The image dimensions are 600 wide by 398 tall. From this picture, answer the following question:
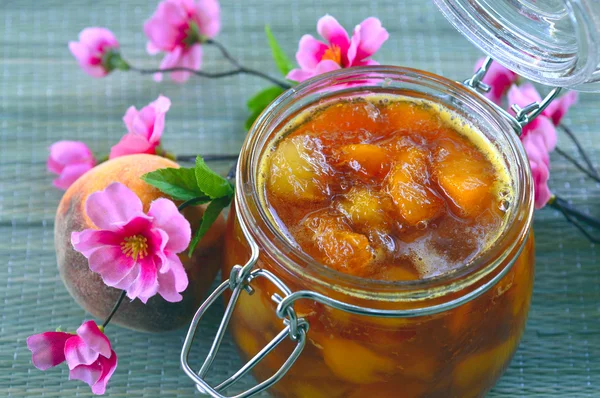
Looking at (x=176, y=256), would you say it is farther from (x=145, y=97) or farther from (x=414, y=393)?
(x=145, y=97)

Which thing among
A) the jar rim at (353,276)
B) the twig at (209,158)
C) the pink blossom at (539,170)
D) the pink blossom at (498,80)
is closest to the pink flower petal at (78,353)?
the jar rim at (353,276)

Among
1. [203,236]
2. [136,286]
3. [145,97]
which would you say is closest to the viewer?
[136,286]

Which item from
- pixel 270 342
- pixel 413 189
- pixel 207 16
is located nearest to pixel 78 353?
pixel 270 342

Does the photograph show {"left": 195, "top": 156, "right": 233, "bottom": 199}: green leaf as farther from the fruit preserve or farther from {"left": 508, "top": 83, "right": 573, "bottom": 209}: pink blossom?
{"left": 508, "top": 83, "right": 573, "bottom": 209}: pink blossom

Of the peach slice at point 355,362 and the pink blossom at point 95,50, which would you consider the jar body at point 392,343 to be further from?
the pink blossom at point 95,50

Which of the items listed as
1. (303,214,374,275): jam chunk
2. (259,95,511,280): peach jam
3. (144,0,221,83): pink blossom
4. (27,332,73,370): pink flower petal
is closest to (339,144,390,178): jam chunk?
(259,95,511,280): peach jam

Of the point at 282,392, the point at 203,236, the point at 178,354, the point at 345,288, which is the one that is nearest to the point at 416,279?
the point at 345,288
